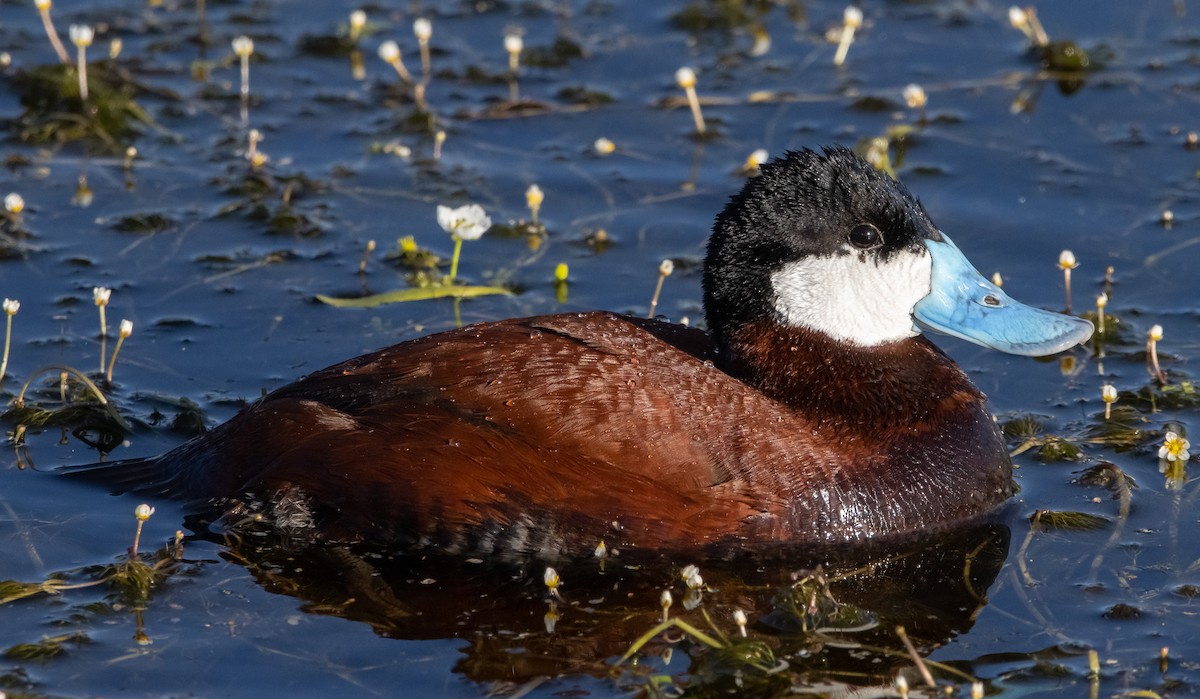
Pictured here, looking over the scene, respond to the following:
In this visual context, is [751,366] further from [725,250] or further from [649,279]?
[649,279]

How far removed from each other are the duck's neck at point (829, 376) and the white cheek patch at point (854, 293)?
52 mm

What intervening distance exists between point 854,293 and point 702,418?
2.50 ft

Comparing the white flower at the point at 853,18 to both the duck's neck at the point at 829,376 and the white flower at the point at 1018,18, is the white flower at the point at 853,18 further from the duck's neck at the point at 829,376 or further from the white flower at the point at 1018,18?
the duck's neck at the point at 829,376

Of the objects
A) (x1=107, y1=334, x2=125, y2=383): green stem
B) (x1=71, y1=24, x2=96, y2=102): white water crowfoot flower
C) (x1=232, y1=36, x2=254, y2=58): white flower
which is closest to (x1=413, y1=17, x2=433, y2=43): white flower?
(x1=232, y1=36, x2=254, y2=58): white flower

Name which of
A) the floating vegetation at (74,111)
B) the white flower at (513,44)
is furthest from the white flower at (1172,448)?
the floating vegetation at (74,111)

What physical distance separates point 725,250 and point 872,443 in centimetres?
80

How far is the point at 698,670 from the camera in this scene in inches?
195

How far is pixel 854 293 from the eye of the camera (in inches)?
230

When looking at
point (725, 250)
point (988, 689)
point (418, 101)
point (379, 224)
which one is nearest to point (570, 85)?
point (418, 101)

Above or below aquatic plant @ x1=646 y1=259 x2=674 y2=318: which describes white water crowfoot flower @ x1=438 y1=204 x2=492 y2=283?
above

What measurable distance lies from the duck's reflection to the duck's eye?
996mm

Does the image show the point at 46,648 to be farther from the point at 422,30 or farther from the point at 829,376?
the point at 422,30

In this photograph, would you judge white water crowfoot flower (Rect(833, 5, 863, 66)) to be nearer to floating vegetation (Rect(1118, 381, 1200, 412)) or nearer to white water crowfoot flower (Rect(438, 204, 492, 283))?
white water crowfoot flower (Rect(438, 204, 492, 283))

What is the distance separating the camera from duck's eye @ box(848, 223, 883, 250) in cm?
578
